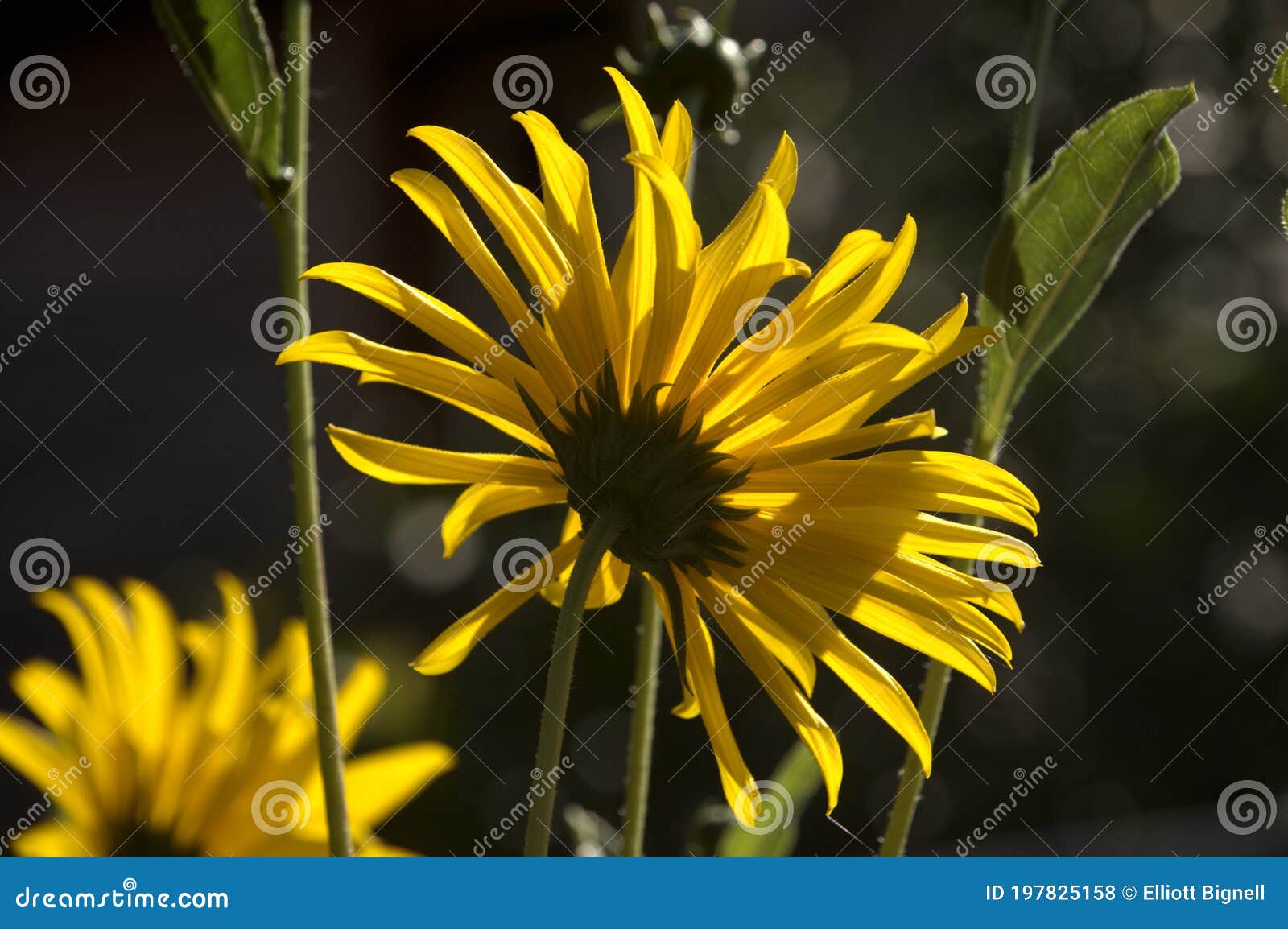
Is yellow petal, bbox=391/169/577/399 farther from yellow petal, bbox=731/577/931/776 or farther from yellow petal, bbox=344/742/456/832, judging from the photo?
yellow petal, bbox=344/742/456/832

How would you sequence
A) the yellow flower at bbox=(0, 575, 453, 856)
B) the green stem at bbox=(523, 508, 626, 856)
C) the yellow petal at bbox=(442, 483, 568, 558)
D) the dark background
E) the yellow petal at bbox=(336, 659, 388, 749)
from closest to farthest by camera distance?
the green stem at bbox=(523, 508, 626, 856) → the yellow petal at bbox=(442, 483, 568, 558) → the yellow flower at bbox=(0, 575, 453, 856) → the yellow petal at bbox=(336, 659, 388, 749) → the dark background

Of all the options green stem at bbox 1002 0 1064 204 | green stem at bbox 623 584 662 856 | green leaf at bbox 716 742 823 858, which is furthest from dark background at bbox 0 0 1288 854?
green stem at bbox 1002 0 1064 204

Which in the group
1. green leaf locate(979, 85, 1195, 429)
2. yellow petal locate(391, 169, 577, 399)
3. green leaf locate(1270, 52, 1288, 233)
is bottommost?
yellow petal locate(391, 169, 577, 399)

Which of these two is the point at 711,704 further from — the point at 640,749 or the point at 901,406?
the point at 901,406

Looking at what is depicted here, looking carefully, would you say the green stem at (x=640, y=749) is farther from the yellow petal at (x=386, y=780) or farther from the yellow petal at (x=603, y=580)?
the yellow petal at (x=386, y=780)

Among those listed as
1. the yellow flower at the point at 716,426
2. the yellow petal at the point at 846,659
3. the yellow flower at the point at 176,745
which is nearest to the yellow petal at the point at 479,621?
the yellow flower at the point at 716,426

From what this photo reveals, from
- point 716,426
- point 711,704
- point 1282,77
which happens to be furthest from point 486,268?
point 1282,77

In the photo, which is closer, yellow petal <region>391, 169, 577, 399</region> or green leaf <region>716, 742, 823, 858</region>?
yellow petal <region>391, 169, 577, 399</region>
